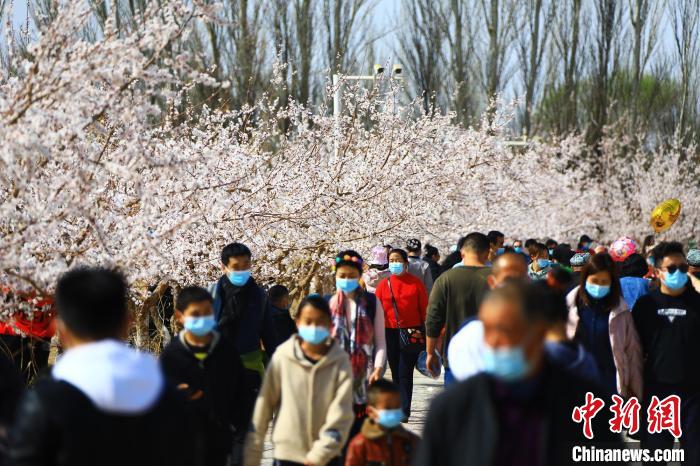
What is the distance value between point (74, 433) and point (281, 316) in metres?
6.47

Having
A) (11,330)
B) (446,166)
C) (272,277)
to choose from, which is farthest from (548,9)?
(11,330)

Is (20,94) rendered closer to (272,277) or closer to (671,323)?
(671,323)

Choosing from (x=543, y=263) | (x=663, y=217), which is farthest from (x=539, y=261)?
(x=663, y=217)

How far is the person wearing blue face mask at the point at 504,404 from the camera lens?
326 centimetres

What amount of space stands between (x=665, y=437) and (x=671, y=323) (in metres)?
0.79

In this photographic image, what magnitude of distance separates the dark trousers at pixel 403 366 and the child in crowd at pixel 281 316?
134 cm

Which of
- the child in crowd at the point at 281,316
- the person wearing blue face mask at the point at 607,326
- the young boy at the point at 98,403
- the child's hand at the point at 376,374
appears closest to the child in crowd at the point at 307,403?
the child's hand at the point at 376,374

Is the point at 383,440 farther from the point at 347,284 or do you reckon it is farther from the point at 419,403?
the point at 419,403

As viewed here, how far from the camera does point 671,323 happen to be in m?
7.41

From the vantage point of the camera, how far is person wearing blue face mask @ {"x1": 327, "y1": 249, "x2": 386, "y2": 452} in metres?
7.51

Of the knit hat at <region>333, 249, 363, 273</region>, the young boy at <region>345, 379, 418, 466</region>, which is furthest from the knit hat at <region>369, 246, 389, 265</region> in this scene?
the young boy at <region>345, 379, 418, 466</region>

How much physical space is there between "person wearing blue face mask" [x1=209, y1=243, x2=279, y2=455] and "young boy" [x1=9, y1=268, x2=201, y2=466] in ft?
12.5

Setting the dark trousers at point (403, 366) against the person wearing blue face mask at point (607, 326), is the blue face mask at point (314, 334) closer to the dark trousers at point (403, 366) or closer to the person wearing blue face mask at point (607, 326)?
the person wearing blue face mask at point (607, 326)

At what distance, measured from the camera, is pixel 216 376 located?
225 inches
